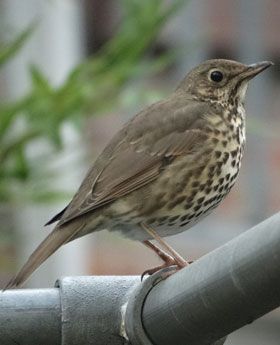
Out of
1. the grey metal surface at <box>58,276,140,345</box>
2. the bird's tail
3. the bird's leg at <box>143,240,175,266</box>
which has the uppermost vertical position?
the grey metal surface at <box>58,276,140,345</box>

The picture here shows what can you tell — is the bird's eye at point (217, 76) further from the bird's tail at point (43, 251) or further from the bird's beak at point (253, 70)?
the bird's tail at point (43, 251)

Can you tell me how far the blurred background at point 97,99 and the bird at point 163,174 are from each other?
204mm

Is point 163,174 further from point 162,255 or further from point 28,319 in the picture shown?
point 28,319

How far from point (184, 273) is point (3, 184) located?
187 cm

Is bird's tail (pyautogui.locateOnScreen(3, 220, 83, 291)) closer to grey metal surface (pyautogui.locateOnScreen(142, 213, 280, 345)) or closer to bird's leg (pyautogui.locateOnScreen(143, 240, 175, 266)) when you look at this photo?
bird's leg (pyautogui.locateOnScreen(143, 240, 175, 266))

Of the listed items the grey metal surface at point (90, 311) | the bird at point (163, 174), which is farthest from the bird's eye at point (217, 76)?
the grey metal surface at point (90, 311)

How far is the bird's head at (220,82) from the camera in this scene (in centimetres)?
534

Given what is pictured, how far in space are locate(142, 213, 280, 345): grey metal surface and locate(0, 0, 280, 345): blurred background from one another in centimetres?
164

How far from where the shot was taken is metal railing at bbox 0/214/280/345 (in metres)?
3.08

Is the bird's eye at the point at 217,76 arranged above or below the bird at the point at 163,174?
above

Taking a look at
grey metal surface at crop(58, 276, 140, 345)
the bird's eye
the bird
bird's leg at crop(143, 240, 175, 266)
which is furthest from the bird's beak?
grey metal surface at crop(58, 276, 140, 345)

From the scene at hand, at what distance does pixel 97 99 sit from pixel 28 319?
1952mm

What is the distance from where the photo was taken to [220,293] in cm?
319

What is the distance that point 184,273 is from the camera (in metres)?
3.42
